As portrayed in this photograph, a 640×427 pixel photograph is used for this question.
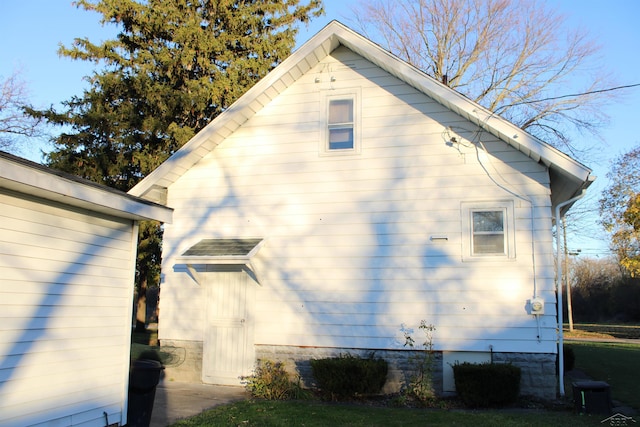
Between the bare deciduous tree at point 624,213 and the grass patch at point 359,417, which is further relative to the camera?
the bare deciduous tree at point 624,213

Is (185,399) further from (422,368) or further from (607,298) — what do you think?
(607,298)

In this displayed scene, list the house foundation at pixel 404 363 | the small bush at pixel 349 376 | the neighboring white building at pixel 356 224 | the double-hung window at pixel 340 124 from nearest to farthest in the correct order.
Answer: the house foundation at pixel 404 363
the small bush at pixel 349 376
the neighboring white building at pixel 356 224
the double-hung window at pixel 340 124

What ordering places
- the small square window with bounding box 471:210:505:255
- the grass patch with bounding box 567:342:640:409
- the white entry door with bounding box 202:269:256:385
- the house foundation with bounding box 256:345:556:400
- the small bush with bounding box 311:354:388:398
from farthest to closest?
the white entry door with bounding box 202:269:256:385
the grass patch with bounding box 567:342:640:409
the small square window with bounding box 471:210:505:255
the small bush with bounding box 311:354:388:398
the house foundation with bounding box 256:345:556:400

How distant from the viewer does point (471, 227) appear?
34.3 feet

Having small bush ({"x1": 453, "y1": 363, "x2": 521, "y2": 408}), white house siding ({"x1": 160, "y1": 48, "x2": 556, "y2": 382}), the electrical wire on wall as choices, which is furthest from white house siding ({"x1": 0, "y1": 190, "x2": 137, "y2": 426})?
the electrical wire on wall

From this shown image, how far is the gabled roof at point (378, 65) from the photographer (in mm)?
9906

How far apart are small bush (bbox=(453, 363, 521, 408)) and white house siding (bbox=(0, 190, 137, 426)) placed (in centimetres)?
550

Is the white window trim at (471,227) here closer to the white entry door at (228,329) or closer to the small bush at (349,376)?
the small bush at (349,376)

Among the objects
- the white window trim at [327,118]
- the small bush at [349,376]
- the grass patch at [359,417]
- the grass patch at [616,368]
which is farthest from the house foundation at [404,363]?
the white window trim at [327,118]

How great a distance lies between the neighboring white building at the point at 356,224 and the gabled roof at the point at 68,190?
3.32 metres

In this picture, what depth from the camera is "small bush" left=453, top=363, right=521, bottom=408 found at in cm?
935

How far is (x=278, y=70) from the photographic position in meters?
11.3

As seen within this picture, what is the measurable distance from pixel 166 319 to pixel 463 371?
20.1ft

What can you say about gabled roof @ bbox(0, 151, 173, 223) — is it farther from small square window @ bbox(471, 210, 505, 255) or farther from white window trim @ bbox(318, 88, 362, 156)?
small square window @ bbox(471, 210, 505, 255)
